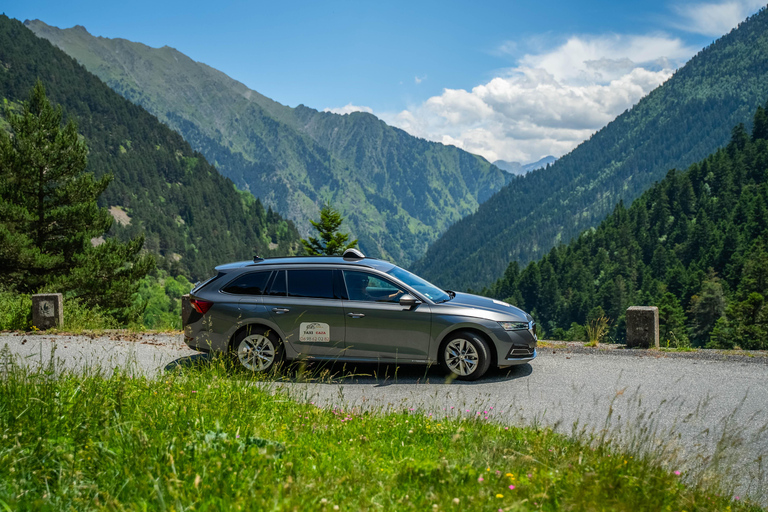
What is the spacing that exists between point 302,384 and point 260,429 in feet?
8.93

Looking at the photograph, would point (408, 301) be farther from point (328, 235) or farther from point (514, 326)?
point (328, 235)

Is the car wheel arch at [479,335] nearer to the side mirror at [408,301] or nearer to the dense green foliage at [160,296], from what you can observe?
the side mirror at [408,301]

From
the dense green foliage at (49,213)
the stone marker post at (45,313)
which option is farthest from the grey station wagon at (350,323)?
the dense green foliage at (49,213)

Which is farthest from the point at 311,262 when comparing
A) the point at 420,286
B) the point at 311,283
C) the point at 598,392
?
the point at 598,392

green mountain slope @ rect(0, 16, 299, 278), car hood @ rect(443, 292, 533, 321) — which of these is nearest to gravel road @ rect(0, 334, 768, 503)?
car hood @ rect(443, 292, 533, 321)

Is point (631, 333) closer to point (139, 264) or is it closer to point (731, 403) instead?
point (731, 403)

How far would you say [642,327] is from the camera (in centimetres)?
970

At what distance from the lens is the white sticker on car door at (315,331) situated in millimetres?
7270

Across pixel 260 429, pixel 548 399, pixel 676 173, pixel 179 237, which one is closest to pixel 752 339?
pixel 548 399

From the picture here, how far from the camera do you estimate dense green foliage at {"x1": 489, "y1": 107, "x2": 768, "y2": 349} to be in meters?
89.2

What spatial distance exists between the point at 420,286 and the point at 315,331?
5.61ft

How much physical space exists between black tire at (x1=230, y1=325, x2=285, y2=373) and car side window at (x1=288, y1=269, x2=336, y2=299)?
2.16 ft

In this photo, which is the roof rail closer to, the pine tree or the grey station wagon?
the grey station wagon

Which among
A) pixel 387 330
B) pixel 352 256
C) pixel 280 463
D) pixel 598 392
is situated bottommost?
pixel 598 392
